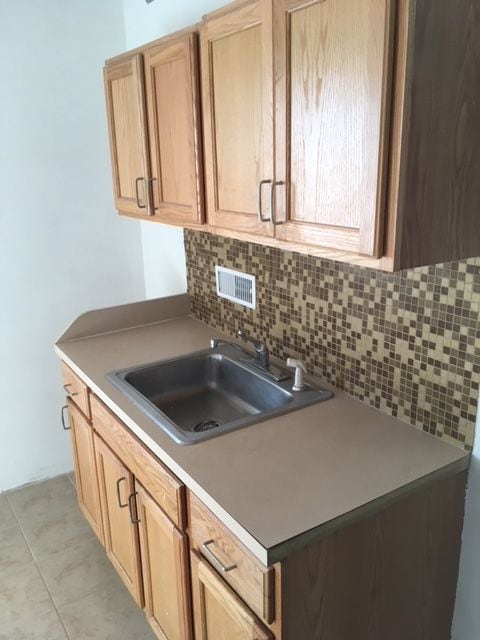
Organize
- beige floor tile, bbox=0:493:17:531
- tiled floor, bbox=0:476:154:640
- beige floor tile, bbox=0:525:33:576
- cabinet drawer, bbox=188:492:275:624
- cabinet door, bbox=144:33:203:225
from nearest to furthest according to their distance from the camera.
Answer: cabinet drawer, bbox=188:492:275:624 → cabinet door, bbox=144:33:203:225 → tiled floor, bbox=0:476:154:640 → beige floor tile, bbox=0:525:33:576 → beige floor tile, bbox=0:493:17:531

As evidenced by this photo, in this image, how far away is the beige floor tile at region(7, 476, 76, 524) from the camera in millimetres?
2766

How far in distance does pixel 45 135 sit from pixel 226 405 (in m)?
1.60

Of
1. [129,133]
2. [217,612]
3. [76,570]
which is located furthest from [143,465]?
[129,133]

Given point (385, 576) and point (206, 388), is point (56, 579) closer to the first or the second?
point (206, 388)

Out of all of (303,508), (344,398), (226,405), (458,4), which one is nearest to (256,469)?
(303,508)

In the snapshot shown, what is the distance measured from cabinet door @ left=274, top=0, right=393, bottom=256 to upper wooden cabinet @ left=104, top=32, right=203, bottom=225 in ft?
1.50

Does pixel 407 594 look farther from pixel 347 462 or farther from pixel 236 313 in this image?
pixel 236 313

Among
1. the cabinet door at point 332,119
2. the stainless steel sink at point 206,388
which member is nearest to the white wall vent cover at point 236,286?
the stainless steel sink at point 206,388

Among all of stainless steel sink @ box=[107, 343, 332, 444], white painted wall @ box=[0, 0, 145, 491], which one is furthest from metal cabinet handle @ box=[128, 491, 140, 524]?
white painted wall @ box=[0, 0, 145, 491]

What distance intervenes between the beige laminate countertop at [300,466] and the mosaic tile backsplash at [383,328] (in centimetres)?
8

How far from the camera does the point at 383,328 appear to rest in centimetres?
158

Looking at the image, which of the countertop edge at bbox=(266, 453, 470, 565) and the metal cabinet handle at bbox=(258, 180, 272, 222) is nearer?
the countertop edge at bbox=(266, 453, 470, 565)

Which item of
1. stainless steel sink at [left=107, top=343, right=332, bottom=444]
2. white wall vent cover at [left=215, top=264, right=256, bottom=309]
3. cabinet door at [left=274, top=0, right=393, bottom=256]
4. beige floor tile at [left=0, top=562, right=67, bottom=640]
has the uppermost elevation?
cabinet door at [left=274, top=0, right=393, bottom=256]

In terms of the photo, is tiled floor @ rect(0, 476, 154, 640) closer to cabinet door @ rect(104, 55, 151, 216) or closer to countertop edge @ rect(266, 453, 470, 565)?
countertop edge @ rect(266, 453, 470, 565)
